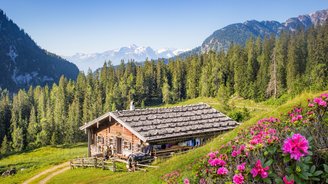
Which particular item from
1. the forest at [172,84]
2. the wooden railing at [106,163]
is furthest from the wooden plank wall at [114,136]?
the forest at [172,84]

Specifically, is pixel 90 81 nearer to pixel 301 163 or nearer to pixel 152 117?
pixel 152 117

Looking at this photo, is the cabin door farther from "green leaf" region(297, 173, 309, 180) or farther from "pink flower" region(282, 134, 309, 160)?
"pink flower" region(282, 134, 309, 160)

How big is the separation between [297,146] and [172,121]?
2561 centimetres

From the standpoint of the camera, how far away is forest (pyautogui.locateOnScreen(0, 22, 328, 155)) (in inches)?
3452

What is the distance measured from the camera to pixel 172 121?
29562 mm

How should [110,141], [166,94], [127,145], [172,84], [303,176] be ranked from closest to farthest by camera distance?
[303,176]
[127,145]
[110,141]
[166,94]
[172,84]

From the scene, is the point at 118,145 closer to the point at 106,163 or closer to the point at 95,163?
the point at 106,163

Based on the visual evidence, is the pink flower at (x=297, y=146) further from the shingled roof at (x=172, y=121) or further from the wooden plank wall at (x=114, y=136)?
the wooden plank wall at (x=114, y=136)

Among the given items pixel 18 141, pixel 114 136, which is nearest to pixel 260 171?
pixel 114 136

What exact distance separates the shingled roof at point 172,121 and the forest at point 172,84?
33.5 metres

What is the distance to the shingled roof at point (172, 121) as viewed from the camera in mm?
27469

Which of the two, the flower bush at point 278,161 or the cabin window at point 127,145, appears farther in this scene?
the cabin window at point 127,145

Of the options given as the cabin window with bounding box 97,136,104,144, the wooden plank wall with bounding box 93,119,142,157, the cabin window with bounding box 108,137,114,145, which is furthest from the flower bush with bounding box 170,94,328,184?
the cabin window with bounding box 97,136,104,144

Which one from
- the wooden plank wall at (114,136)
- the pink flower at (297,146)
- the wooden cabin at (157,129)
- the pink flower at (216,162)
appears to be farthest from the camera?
the wooden plank wall at (114,136)
